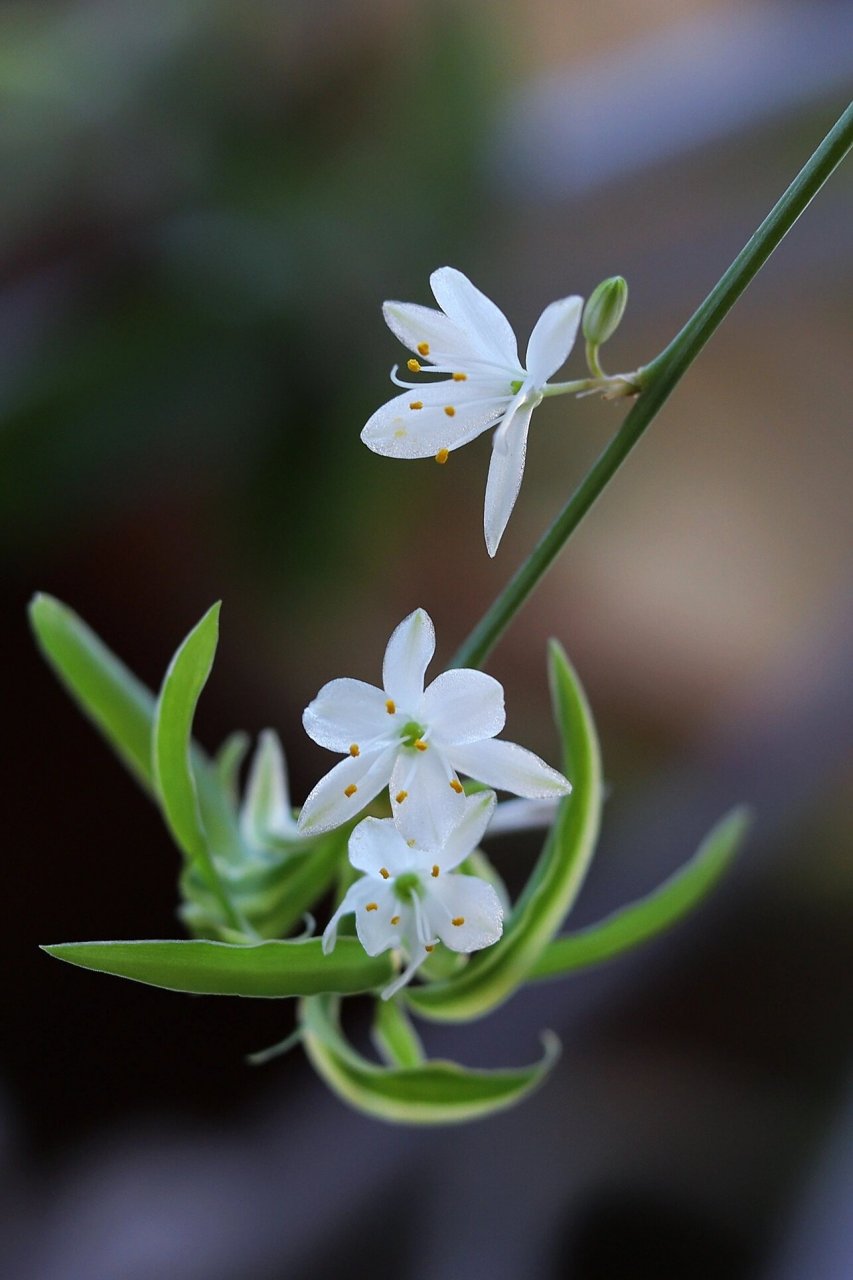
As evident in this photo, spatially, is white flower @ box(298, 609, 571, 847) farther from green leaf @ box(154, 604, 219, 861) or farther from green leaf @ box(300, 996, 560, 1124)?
green leaf @ box(300, 996, 560, 1124)

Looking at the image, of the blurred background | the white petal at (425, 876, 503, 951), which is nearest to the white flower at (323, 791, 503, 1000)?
the white petal at (425, 876, 503, 951)

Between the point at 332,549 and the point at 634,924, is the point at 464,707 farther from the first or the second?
the point at 332,549

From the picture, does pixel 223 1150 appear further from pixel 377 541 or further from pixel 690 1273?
pixel 377 541

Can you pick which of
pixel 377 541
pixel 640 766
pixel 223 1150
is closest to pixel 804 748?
pixel 640 766

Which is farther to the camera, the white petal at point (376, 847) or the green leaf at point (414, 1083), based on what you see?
the green leaf at point (414, 1083)

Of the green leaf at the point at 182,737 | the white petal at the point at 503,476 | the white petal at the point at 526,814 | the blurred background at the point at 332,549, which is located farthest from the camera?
the blurred background at the point at 332,549

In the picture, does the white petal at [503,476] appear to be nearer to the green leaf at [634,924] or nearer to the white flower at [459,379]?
the white flower at [459,379]

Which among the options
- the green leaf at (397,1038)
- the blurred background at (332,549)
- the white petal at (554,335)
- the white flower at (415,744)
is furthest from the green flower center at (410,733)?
the blurred background at (332,549)
